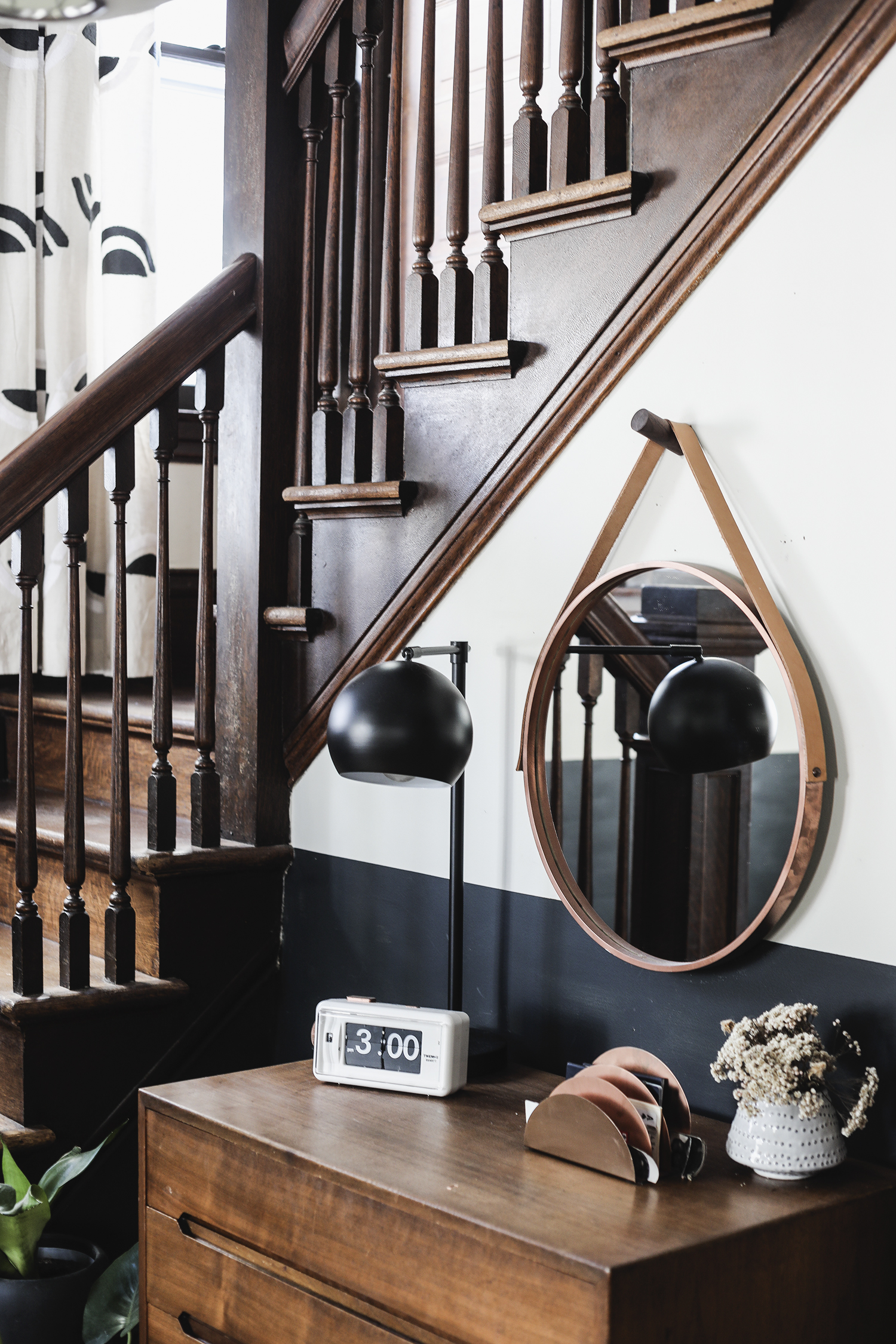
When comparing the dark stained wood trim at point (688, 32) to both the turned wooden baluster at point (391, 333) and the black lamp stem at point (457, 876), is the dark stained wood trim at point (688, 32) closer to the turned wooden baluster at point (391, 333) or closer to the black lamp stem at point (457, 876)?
the turned wooden baluster at point (391, 333)

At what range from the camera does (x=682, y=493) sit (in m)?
1.72

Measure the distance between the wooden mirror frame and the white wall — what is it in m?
0.02

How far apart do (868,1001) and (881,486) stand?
0.60m

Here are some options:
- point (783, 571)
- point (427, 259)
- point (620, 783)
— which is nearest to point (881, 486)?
point (783, 571)

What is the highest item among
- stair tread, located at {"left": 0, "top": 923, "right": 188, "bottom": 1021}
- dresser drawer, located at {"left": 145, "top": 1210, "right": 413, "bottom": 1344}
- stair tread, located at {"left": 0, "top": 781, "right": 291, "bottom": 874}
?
stair tread, located at {"left": 0, "top": 781, "right": 291, "bottom": 874}

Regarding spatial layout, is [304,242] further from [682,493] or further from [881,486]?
[881,486]

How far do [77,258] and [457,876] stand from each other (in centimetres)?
203

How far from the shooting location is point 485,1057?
1.82 meters

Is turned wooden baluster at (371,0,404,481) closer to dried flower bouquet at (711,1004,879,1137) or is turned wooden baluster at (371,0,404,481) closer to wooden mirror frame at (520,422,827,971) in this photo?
wooden mirror frame at (520,422,827,971)

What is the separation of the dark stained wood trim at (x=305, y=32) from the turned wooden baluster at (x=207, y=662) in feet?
1.65

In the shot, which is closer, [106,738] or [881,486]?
[881,486]

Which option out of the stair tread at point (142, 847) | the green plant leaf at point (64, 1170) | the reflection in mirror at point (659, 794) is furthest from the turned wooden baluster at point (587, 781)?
the green plant leaf at point (64, 1170)

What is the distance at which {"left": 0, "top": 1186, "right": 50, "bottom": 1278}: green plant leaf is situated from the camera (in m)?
1.85

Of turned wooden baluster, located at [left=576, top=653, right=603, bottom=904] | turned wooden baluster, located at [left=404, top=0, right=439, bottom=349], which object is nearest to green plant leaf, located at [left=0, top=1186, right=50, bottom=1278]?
turned wooden baluster, located at [left=576, top=653, right=603, bottom=904]
